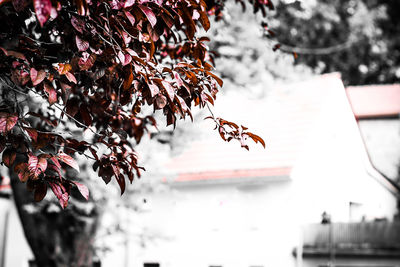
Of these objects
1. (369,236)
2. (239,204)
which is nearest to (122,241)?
(239,204)

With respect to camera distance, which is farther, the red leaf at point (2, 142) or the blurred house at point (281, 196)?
the blurred house at point (281, 196)

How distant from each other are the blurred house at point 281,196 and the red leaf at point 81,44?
243cm

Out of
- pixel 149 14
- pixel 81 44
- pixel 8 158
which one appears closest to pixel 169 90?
pixel 149 14

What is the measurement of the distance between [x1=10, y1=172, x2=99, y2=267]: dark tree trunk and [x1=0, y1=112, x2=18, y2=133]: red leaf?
6.68 meters

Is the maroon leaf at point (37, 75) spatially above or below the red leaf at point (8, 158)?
above

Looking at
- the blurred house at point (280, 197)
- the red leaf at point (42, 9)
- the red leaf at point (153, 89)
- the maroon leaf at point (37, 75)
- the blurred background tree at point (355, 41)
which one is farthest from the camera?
the blurred background tree at point (355, 41)

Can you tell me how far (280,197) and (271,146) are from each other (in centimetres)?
161

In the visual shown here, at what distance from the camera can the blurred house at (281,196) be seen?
4273 mm

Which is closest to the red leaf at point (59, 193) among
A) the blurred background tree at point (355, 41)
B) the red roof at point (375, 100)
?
the blurred background tree at point (355, 41)

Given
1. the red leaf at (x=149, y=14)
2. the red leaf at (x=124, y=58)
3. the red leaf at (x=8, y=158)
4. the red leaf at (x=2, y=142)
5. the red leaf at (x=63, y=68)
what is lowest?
the red leaf at (x=8, y=158)

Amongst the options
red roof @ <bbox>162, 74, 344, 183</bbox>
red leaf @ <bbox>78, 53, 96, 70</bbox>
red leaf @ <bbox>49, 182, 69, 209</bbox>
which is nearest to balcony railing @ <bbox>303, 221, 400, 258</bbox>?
red leaf @ <bbox>49, 182, 69, 209</bbox>

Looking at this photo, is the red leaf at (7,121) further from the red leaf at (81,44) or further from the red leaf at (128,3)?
the red leaf at (128,3)

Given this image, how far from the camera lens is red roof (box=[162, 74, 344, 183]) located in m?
9.83

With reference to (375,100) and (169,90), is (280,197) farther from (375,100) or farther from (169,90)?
(375,100)
